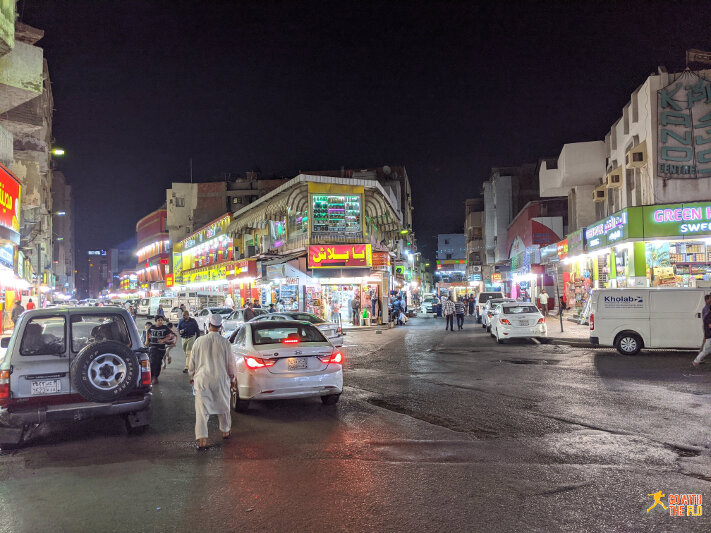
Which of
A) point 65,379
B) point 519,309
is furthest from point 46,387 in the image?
point 519,309

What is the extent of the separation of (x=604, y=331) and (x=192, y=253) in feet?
188

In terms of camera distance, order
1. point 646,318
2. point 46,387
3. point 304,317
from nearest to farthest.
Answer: point 46,387, point 646,318, point 304,317

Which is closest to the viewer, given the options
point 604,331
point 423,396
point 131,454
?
point 131,454

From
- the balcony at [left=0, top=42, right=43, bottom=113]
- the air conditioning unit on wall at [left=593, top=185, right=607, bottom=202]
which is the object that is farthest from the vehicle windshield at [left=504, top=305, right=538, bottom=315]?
the balcony at [left=0, top=42, right=43, bottom=113]

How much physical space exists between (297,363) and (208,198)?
224 feet

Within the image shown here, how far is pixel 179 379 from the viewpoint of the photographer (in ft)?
42.5

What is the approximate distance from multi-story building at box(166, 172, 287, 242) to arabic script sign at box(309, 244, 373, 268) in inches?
1664

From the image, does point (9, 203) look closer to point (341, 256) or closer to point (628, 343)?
point (341, 256)

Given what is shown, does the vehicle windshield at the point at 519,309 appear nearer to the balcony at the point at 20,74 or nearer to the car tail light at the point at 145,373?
the car tail light at the point at 145,373

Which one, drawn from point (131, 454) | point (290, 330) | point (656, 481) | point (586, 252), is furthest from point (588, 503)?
point (586, 252)

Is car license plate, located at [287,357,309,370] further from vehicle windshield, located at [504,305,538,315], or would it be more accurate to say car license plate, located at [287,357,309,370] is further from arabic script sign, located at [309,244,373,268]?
arabic script sign, located at [309,244,373,268]

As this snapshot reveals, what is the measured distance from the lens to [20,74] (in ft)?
78.5

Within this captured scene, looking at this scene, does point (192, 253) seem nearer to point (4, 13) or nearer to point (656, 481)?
point (4, 13)

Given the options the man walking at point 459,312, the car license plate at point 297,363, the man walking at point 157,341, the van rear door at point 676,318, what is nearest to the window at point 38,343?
the car license plate at point 297,363
